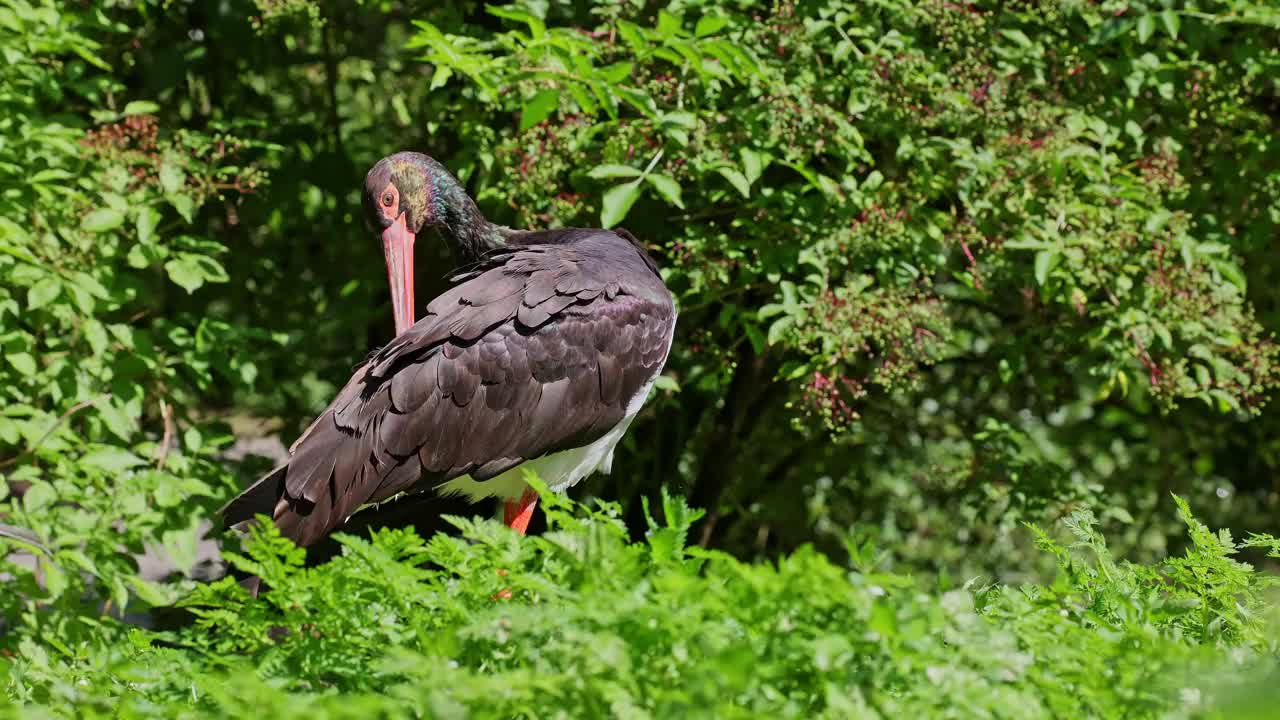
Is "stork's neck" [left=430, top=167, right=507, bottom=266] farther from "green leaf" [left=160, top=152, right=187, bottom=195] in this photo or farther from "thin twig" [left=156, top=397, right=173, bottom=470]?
"thin twig" [left=156, top=397, right=173, bottom=470]

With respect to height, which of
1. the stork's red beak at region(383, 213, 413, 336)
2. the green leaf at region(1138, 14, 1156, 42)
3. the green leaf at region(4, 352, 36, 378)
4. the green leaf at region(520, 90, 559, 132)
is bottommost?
the green leaf at region(4, 352, 36, 378)

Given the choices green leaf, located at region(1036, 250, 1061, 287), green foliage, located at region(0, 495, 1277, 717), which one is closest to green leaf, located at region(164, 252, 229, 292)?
green foliage, located at region(0, 495, 1277, 717)

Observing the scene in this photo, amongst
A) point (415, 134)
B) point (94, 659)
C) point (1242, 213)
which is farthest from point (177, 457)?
point (1242, 213)

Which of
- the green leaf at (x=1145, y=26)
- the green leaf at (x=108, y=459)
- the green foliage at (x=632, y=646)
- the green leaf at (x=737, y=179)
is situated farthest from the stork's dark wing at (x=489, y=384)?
the green leaf at (x=1145, y=26)

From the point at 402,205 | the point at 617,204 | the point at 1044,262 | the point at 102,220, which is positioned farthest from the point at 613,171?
the point at 102,220

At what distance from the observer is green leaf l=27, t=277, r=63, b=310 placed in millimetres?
3570

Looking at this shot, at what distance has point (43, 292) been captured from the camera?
359cm

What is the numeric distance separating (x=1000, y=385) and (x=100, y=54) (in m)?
3.58

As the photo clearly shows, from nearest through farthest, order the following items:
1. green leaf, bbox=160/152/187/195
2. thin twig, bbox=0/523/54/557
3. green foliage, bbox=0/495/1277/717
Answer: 1. green foliage, bbox=0/495/1277/717
2. thin twig, bbox=0/523/54/557
3. green leaf, bbox=160/152/187/195

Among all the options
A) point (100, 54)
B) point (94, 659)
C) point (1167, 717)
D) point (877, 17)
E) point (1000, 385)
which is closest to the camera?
point (1167, 717)

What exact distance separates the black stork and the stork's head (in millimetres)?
166

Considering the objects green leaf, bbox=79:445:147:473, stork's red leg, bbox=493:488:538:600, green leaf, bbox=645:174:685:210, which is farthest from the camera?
stork's red leg, bbox=493:488:538:600

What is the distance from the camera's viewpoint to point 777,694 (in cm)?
151

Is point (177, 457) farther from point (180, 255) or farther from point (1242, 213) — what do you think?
point (1242, 213)
